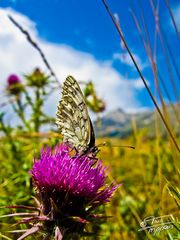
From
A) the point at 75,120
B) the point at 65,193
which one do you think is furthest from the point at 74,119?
the point at 65,193

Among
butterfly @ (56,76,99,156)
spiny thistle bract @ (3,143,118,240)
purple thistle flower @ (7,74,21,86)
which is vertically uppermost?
purple thistle flower @ (7,74,21,86)

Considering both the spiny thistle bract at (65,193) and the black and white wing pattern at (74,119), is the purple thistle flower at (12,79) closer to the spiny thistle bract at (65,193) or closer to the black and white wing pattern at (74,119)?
the black and white wing pattern at (74,119)

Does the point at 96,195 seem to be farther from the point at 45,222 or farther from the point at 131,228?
the point at 131,228

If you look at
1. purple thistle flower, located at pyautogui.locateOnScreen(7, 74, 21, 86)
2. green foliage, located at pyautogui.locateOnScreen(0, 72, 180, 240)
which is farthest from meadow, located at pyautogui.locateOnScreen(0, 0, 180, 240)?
purple thistle flower, located at pyautogui.locateOnScreen(7, 74, 21, 86)

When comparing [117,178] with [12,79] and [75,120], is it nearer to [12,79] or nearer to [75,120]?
[75,120]

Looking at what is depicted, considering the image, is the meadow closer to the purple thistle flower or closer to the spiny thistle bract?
the spiny thistle bract

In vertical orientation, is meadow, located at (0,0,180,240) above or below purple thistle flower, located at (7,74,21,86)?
below

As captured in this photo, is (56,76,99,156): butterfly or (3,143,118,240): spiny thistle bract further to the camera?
(56,76,99,156): butterfly

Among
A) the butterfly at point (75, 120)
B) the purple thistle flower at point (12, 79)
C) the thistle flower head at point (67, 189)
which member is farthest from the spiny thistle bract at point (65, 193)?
the purple thistle flower at point (12, 79)
